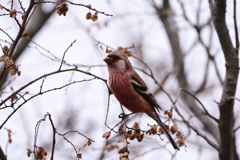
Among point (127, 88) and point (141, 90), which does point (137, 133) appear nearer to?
point (127, 88)

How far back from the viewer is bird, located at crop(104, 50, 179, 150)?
382 centimetres

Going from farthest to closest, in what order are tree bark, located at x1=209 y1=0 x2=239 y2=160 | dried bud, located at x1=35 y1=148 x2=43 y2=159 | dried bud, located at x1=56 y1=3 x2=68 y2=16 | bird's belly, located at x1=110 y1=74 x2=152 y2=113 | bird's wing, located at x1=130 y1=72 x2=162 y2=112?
bird's wing, located at x1=130 y1=72 x2=162 y2=112 → bird's belly, located at x1=110 y1=74 x2=152 y2=113 → tree bark, located at x1=209 y1=0 x2=239 y2=160 → dried bud, located at x1=56 y1=3 x2=68 y2=16 → dried bud, located at x1=35 y1=148 x2=43 y2=159

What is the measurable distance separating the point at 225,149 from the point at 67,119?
16.3ft

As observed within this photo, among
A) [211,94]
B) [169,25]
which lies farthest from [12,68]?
[211,94]

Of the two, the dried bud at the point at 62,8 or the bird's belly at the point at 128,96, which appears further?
the bird's belly at the point at 128,96

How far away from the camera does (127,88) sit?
12.7 feet

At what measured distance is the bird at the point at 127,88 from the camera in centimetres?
382

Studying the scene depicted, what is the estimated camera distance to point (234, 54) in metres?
3.68

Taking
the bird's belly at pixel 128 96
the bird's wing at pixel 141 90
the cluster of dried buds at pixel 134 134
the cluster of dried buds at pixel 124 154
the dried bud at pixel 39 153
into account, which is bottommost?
the dried bud at pixel 39 153

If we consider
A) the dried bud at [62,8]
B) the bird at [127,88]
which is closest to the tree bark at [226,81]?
the bird at [127,88]

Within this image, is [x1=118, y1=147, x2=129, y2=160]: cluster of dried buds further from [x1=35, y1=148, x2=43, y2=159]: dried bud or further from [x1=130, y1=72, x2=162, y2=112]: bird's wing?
[x1=130, y1=72, x2=162, y2=112]: bird's wing

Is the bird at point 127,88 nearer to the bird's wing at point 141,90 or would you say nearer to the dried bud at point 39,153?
the bird's wing at point 141,90

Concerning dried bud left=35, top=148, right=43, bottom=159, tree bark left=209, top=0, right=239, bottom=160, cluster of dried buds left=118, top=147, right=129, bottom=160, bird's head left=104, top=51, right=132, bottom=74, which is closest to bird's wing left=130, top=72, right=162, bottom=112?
bird's head left=104, top=51, right=132, bottom=74

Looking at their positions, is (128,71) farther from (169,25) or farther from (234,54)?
(169,25)
